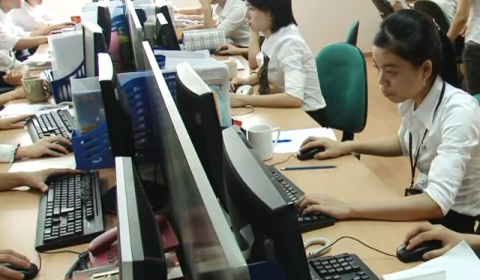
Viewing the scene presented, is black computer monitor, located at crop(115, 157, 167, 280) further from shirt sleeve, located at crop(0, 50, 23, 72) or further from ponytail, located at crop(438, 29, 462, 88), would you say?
shirt sleeve, located at crop(0, 50, 23, 72)

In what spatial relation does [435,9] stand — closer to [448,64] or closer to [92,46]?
[448,64]

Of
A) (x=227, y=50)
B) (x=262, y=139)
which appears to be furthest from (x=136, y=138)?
(x=227, y=50)

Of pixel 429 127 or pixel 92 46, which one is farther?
pixel 92 46

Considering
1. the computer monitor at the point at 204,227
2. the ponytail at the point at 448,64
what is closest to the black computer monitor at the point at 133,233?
the computer monitor at the point at 204,227

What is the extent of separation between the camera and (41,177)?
1662mm

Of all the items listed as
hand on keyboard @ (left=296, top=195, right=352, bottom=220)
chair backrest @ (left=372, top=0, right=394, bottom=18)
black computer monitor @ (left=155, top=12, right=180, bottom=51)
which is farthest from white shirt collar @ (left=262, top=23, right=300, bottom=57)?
chair backrest @ (left=372, top=0, right=394, bottom=18)

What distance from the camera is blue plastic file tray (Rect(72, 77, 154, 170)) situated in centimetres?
168

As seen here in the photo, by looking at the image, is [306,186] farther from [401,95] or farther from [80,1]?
[80,1]

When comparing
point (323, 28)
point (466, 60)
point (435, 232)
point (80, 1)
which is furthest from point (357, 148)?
point (80, 1)

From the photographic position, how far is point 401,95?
1.53 meters

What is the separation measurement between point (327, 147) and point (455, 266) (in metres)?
0.69

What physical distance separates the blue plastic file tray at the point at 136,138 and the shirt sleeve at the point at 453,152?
34.8 inches

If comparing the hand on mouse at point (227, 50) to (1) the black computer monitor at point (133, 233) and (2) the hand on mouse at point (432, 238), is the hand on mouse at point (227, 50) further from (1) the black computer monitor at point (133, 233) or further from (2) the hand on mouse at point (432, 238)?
(1) the black computer monitor at point (133, 233)

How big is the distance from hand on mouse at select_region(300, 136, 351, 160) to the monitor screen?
1.97 ft
